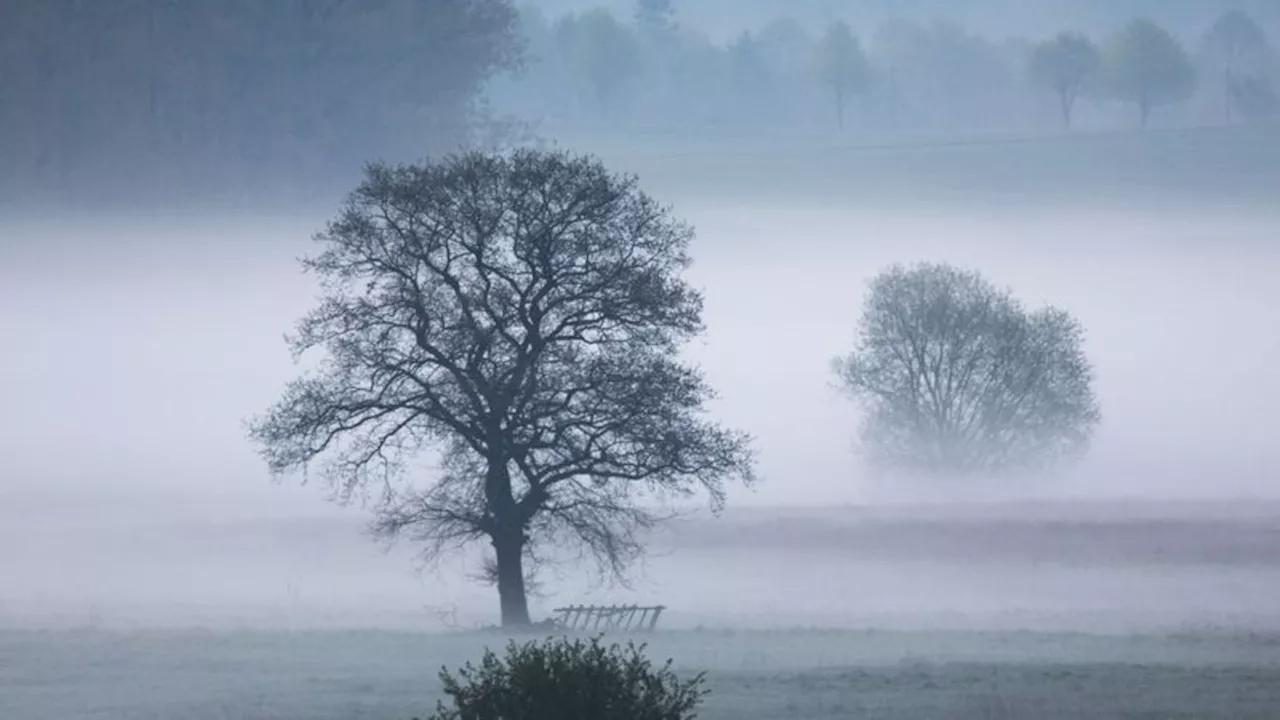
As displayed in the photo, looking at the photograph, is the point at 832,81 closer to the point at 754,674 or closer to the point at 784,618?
the point at 784,618

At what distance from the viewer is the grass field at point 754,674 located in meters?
20.6

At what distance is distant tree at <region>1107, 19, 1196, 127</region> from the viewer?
124 m

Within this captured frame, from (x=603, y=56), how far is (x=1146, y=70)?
35723 mm

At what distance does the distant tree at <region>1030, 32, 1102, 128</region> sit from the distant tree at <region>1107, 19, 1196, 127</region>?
1.86m

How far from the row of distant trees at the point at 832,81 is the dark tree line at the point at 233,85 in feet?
106

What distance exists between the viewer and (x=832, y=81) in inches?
4843

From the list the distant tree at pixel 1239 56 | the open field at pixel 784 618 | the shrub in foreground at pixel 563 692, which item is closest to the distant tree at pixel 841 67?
the distant tree at pixel 1239 56

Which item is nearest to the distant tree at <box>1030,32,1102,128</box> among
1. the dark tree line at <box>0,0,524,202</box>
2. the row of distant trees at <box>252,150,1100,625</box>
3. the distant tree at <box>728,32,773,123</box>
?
the distant tree at <box>728,32,773,123</box>

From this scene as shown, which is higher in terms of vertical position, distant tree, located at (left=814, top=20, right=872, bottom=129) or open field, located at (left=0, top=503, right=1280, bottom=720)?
distant tree, located at (left=814, top=20, right=872, bottom=129)

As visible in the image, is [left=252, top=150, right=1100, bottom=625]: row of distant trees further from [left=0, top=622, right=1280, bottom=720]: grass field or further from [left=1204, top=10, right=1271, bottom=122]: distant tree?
[left=1204, top=10, right=1271, bottom=122]: distant tree

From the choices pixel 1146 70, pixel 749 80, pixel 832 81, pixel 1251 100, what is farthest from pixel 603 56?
pixel 1251 100

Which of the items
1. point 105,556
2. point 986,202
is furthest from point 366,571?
point 986,202

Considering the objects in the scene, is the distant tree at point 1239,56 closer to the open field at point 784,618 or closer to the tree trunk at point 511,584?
the open field at point 784,618

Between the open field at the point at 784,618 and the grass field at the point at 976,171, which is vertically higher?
the grass field at the point at 976,171
